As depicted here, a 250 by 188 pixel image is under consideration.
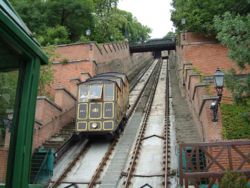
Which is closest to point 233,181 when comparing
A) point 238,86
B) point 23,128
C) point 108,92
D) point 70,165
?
point 238,86

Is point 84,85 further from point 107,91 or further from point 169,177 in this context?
point 169,177

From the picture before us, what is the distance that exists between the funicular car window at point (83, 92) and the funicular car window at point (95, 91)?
7.0 inches

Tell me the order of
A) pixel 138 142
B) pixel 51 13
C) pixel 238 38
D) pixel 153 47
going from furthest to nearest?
pixel 153 47, pixel 51 13, pixel 138 142, pixel 238 38

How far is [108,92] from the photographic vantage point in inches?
663

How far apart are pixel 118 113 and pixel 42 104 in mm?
3404

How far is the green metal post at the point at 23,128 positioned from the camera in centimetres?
208

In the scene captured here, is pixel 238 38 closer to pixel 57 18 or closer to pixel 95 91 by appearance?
pixel 95 91

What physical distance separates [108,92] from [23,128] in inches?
579

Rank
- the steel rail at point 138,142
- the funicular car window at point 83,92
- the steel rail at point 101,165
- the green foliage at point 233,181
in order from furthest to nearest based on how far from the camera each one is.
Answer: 1. the funicular car window at point 83,92
2. the steel rail at point 138,142
3. the steel rail at point 101,165
4. the green foliage at point 233,181

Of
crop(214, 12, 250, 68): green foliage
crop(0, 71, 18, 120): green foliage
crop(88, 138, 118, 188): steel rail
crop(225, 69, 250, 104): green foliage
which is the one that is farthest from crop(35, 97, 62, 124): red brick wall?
crop(0, 71, 18, 120): green foliage

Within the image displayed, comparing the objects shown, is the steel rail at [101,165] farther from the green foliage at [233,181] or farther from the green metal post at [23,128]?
the green metal post at [23,128]

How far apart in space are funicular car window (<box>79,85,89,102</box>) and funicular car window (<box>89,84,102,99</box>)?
0.18 meters

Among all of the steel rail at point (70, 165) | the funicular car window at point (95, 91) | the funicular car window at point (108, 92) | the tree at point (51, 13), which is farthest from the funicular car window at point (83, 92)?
the tree at point (51, 13)

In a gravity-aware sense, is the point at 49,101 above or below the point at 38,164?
above
